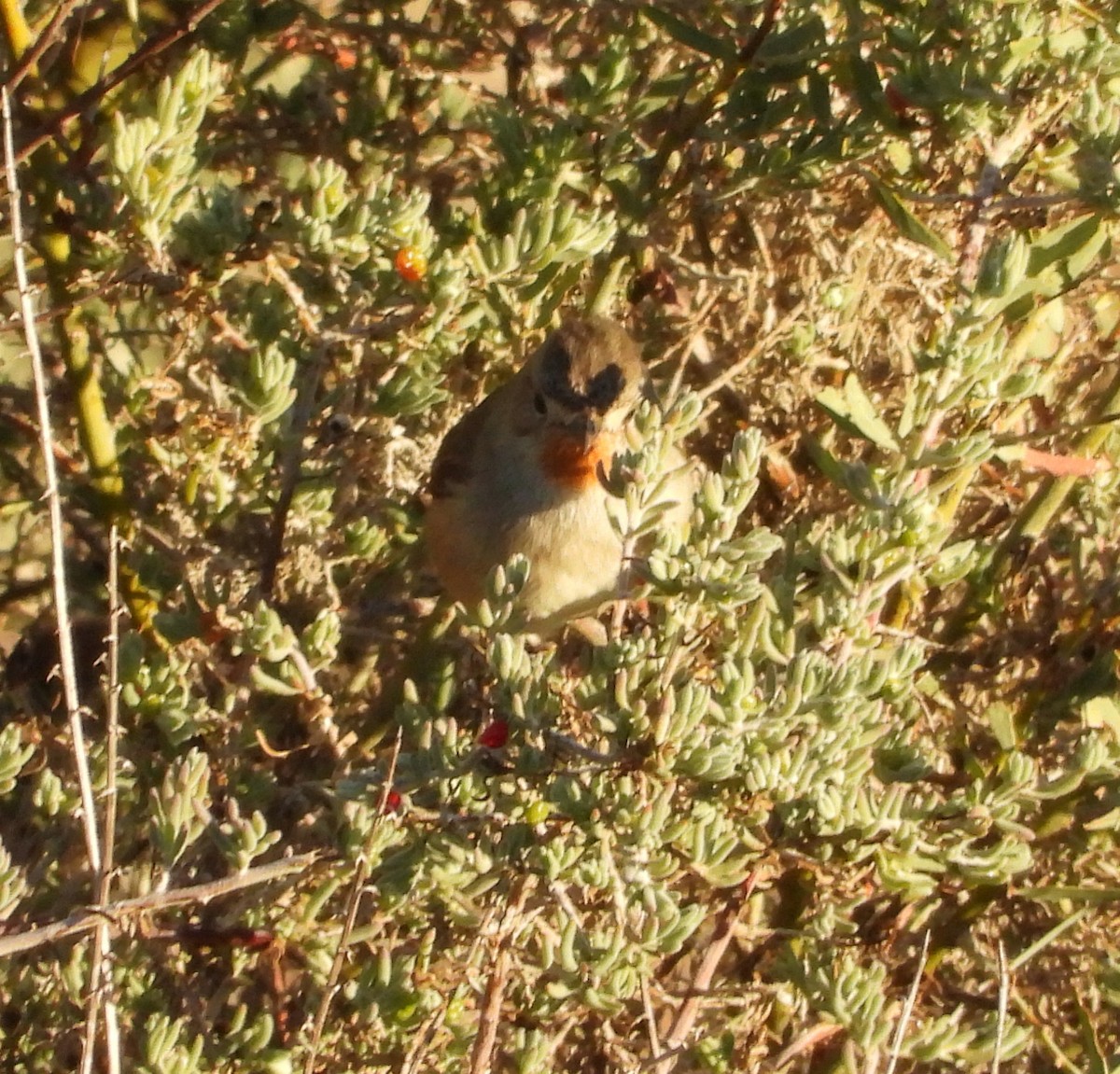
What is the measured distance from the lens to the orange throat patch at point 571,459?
3936mm

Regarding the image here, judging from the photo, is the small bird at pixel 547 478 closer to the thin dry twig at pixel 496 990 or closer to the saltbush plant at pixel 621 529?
the saltbush plant at pixel 621 529

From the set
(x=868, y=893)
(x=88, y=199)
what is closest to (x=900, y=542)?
(x=868, y=893)

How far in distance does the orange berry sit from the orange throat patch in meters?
0.94

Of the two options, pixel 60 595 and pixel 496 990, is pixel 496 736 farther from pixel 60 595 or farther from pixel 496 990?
pixel 60 595

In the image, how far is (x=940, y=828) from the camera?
2975mm

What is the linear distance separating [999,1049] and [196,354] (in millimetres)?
2061

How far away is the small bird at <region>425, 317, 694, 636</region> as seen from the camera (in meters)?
3.82

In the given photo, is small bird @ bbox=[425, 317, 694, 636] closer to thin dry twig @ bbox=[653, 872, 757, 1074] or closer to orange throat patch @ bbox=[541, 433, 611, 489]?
orange throat patch @ bbox=[541, 433, 611, 489]

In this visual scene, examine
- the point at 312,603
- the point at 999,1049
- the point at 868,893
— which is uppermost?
the point at 312,603

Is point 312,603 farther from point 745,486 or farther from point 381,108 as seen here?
point 745,486

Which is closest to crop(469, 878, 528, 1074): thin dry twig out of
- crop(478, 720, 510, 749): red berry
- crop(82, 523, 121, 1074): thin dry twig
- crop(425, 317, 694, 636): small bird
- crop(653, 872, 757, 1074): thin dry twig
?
crop(478, 720, 510, 749): red berry

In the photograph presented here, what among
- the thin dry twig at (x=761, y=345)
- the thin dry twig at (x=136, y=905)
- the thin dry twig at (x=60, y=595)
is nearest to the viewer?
the thin dry twig at (x=136, y=905)

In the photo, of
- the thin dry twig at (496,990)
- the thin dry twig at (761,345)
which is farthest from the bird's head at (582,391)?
the thin dry twig at (496,990)

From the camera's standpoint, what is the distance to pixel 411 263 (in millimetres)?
3061
